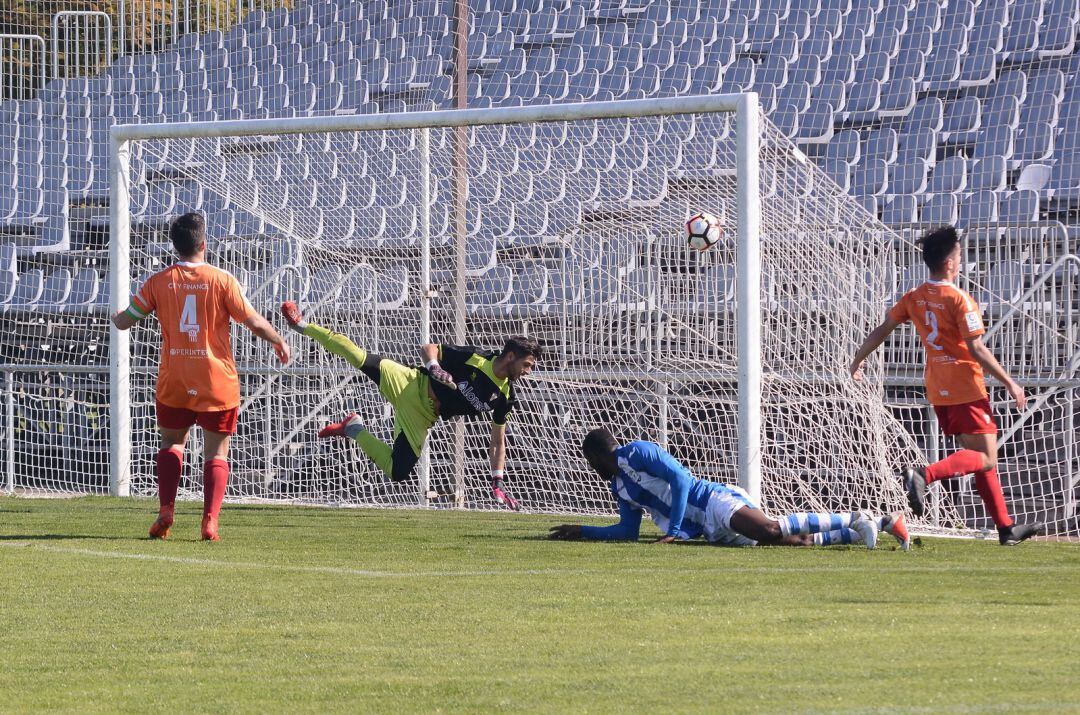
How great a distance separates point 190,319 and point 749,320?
338cm

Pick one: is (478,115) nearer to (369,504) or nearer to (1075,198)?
(369,504)

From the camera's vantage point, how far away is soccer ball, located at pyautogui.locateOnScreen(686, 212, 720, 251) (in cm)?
949

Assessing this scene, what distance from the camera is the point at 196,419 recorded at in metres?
8.38

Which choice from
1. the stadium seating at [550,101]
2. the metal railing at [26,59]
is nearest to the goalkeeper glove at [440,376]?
the stadium seating at [550,101]

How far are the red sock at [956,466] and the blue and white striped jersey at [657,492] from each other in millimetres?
1109

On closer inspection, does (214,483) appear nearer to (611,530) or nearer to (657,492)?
(611,530)

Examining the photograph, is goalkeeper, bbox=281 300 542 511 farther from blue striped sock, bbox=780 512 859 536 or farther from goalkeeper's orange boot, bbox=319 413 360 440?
blue striped sock, bbox=780 512 859 536

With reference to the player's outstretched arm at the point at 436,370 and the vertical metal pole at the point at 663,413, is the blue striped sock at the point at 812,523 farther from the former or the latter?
the vertical metal pole at the point at 663,413

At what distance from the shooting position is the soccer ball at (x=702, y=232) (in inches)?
374

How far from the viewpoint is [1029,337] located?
11.7m

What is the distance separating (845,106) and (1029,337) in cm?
617

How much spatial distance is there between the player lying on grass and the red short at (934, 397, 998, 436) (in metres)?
0.59

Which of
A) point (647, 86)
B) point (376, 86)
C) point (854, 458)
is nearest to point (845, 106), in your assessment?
point (647, 86)

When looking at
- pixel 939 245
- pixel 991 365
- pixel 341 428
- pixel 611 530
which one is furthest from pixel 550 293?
pixel 991 365
